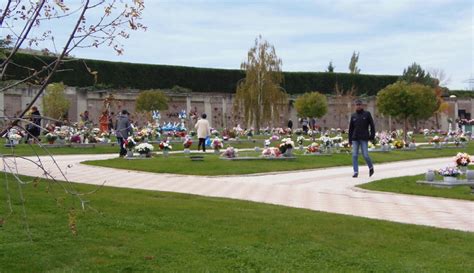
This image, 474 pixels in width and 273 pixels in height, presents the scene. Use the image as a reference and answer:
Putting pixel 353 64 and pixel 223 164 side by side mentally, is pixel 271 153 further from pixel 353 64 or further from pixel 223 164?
pixel 353 64

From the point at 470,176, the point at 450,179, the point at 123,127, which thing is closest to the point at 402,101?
the point at 470,176

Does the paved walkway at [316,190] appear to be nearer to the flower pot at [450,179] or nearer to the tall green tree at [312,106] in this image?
the flower pot at [450,179]

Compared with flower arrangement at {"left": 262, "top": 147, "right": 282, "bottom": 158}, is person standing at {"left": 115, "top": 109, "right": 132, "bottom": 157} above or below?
above

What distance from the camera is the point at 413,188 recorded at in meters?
13.5

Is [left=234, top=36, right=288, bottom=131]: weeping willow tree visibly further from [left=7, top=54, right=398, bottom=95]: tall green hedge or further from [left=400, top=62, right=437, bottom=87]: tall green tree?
[left=400, top=62, right=437, bottom=87]: tall green tree

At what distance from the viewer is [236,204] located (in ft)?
33.0

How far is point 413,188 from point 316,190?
1960 mm

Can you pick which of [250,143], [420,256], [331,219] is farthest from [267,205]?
[250,143]

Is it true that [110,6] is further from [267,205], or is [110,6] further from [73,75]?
[73,75]

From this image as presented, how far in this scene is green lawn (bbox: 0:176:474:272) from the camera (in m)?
6.04

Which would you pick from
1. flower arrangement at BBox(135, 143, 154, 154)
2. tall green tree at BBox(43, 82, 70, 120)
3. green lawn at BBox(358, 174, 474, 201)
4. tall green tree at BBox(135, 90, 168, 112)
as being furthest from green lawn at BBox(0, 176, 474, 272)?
tall green tree at BBox(135, 90, 168, 112)

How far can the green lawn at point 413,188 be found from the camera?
1237cm

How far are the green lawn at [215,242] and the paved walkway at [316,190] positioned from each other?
4.15 ft

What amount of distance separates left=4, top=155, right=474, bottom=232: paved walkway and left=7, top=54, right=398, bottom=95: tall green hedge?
3023cm
